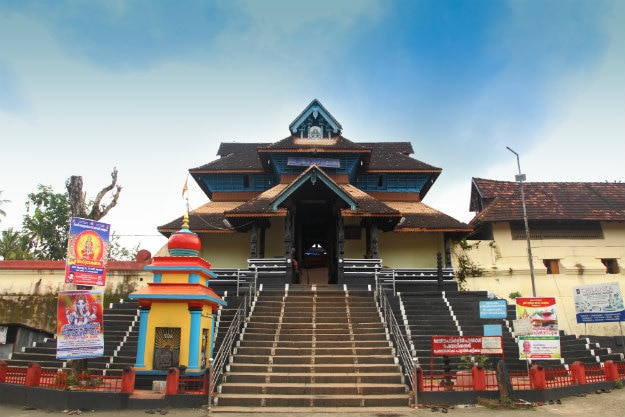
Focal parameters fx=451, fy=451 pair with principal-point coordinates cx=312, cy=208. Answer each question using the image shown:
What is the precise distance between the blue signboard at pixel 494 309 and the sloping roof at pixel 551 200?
1042 centimetres

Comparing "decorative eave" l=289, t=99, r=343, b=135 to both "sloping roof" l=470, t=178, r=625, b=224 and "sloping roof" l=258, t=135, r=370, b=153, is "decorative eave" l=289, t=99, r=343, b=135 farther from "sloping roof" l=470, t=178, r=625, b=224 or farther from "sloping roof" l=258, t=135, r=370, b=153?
"sloping roof" l=470, t=178, r=625, b=224

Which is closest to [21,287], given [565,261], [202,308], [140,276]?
[140,276]

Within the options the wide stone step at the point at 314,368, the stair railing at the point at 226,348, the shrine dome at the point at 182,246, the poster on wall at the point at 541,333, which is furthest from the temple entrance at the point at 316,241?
the poster on wall at the point at 541,333

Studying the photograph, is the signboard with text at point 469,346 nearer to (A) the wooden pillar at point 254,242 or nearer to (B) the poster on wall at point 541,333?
(B) the poster on wall at point 541,333

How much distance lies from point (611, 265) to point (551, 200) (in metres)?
3.86

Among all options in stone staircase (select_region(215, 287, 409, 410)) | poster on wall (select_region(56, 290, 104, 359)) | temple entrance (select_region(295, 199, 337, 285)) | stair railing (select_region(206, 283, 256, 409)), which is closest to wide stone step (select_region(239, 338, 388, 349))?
stone staircase (select_region(215, 287, 409, 410))

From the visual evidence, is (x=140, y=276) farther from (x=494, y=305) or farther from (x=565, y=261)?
(x=565, y=261)

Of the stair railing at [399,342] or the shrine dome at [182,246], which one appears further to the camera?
the shrine dome at [182,246]

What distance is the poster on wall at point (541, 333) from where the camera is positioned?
10.2m

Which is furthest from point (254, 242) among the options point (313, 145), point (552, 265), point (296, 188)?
point (552, 265)

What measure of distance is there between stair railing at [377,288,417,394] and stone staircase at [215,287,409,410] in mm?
191

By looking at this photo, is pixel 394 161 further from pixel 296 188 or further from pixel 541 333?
pixel 541 333

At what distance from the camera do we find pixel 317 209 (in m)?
19.0

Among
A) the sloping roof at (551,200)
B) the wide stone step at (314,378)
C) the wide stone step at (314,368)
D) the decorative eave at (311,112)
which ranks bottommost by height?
the wide stone step at (314,378)
